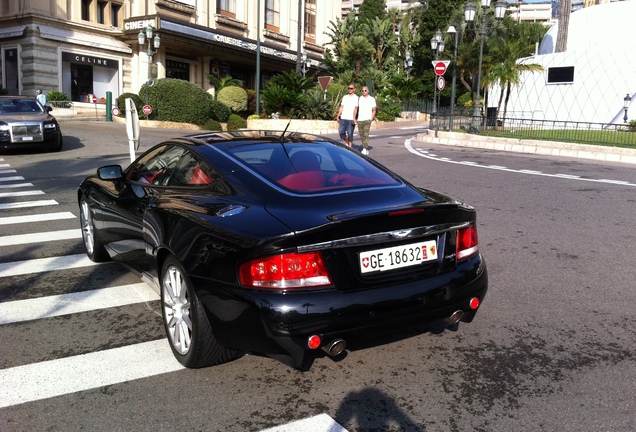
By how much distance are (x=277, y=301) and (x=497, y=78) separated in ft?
91.8

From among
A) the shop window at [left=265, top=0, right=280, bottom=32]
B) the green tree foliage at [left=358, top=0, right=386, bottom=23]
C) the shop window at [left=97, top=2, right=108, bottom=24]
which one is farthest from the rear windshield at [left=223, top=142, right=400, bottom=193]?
the green tree foliage at [left=358, top=0, right=386, bottom=23]

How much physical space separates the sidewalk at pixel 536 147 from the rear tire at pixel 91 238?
54.3ft

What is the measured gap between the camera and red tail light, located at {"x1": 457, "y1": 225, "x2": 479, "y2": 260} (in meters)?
3.67

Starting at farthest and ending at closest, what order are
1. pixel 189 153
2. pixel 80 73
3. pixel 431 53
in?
pixel 431 53 < pixel 80 73 < pixel 189 153

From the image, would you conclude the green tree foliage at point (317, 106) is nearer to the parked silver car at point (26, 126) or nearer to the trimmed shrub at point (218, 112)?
the trimmed shrub at point (218, 112)

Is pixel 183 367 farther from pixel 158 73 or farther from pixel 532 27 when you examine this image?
pixel 532 27

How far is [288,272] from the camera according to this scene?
122 inches

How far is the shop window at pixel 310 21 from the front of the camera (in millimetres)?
57781

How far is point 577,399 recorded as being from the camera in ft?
10.7

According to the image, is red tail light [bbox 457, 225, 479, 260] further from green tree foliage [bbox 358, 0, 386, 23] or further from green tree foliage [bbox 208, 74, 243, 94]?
green tree foliage [bbox 358, 0, 386, 23]

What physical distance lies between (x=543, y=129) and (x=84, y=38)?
28368mm

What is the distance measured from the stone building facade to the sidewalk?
14.7 meters

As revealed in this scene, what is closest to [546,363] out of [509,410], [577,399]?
[577,399]

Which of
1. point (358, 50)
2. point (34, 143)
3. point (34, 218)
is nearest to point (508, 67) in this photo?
point (34, 143)
